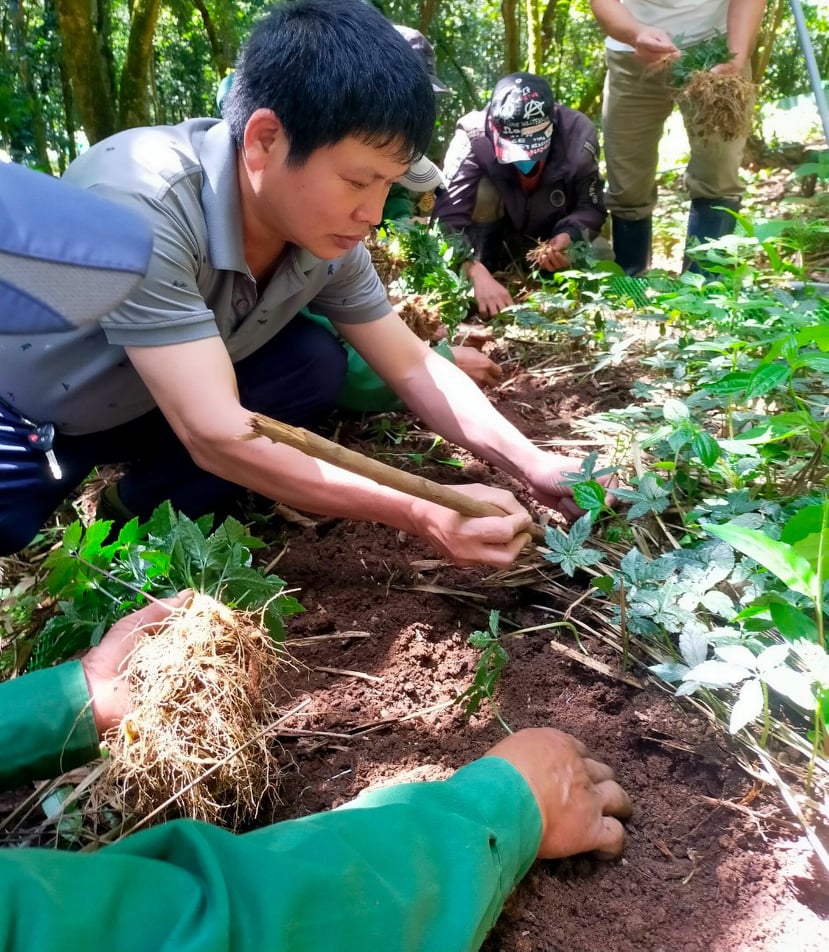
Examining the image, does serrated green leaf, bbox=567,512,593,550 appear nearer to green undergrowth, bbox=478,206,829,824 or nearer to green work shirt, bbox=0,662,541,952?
green undergrowth, bbox=478,206,829,824

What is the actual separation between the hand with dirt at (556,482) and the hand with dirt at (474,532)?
0.71ft

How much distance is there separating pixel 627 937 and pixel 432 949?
1.22ft

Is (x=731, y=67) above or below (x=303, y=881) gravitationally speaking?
above

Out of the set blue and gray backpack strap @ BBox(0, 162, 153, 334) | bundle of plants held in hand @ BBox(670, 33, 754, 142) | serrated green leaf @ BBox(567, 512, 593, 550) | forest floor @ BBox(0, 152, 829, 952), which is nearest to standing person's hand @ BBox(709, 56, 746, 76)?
bundle of plants held in hand @ BBox(670, 33, 754, 142)

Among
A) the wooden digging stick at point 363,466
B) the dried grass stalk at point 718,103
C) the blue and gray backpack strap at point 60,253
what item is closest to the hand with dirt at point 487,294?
the dried grass stalk at point 718,103

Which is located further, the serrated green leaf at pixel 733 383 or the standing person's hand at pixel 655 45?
the standing person's hand at pixel 655 45

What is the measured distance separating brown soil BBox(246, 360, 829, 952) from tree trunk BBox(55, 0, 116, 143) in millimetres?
4644

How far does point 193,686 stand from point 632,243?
3564 millimetres

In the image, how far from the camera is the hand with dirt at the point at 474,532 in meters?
1.54

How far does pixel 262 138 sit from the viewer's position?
157 cm

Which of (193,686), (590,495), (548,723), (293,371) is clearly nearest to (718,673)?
(548,723)

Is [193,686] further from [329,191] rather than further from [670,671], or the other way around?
[329,191]

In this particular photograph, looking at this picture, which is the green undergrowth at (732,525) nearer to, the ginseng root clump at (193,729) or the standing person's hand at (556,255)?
the ginseng root clump at (193,729)

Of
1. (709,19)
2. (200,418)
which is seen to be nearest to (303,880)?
(200,418)
